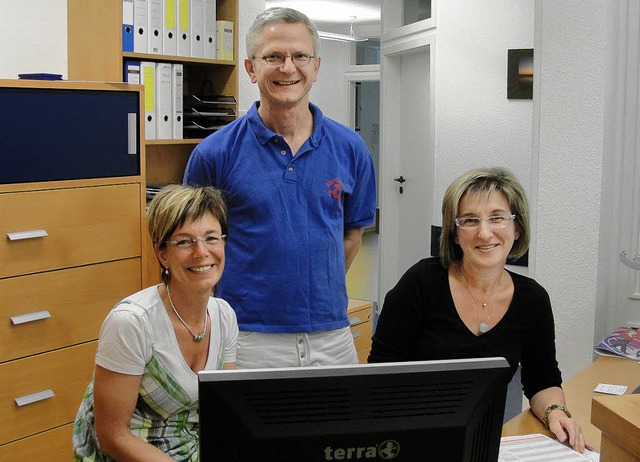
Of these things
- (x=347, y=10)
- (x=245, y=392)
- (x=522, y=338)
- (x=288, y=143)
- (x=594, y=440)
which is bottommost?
(x=594, y=440)

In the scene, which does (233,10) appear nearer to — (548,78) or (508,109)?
(548,78)

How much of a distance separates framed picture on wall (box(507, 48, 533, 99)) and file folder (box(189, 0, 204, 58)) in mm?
2231

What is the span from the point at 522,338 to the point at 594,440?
0.29 meters

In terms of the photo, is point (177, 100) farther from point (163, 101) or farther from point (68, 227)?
point (68, 227)

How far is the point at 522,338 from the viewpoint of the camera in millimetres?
2018

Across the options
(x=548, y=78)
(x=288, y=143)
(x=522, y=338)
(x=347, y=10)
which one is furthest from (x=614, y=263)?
(x=347, y=10)

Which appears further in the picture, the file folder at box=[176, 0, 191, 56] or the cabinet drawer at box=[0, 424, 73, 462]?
the file folder at box=[176, 0, 191, 56]

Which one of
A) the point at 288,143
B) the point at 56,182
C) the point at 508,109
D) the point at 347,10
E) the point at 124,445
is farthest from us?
the point at 347,10

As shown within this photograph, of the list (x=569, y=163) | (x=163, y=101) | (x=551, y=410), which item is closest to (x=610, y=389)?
(x=551, y=410)

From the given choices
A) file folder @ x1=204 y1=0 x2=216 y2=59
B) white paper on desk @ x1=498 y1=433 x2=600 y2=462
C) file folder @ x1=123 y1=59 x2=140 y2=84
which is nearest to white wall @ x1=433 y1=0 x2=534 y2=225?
file folder @ x1=204 y1=0 x2=216 y2=59

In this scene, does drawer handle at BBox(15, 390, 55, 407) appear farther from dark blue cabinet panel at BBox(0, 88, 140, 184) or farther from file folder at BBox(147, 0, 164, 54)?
file folder at BBox(147, 0, 164, 54)

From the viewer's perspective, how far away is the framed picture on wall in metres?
5.02

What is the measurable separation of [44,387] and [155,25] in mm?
1508

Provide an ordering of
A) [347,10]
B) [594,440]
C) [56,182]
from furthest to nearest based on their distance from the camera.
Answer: [347,10] → [56,182] → [594,440]
